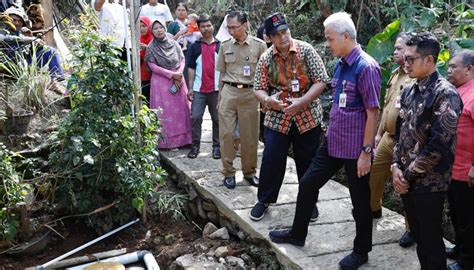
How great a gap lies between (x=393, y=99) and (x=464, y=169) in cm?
85

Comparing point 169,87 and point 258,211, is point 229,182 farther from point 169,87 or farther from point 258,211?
point 169,87

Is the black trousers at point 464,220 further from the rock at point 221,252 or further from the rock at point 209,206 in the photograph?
the rock at point 209,206

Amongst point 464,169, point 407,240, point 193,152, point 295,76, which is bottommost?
point 193,152

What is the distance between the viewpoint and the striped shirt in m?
3.17

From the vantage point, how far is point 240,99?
5.07 metres

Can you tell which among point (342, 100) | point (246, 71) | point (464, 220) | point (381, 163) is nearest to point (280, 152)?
point (381, 163)

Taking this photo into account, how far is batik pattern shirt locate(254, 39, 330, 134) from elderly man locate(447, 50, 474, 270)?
1044 mm

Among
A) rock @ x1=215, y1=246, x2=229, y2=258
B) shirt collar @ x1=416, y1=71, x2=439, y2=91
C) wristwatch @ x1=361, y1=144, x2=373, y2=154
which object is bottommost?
rock @ x1=215, y1=246, x2=229, y2=258

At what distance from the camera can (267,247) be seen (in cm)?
397

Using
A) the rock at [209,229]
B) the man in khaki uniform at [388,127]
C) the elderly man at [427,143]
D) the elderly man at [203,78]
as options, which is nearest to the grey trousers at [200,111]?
the elderly man at [203,78]

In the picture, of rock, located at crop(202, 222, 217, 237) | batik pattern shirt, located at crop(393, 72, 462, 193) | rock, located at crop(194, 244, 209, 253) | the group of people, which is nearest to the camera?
batik pattern shirt, located at crop(393, 72, 462, 193)

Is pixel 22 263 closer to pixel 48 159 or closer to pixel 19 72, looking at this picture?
pixel 48 159

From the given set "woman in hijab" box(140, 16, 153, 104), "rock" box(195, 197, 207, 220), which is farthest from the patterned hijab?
"rock" box(195, 197, 207, 220)

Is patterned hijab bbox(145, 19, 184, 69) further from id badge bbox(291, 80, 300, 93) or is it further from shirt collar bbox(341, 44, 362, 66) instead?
shirt collar bbox(341, 44, 362, 66)
